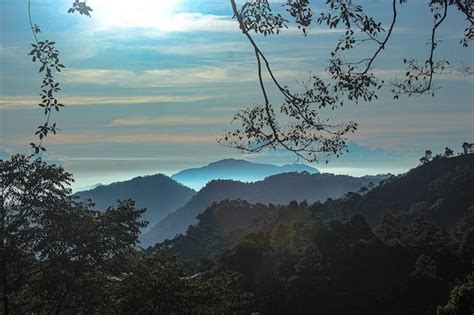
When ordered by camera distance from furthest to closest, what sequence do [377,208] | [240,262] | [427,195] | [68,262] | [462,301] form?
[377,208] → [427,195] → [240,262] → [462,301] → [68,262]

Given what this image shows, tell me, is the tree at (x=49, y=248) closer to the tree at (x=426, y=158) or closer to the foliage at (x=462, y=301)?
the foliage at (x=462, y=301)

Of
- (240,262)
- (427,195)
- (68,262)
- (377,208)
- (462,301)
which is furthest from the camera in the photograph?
(377,208)

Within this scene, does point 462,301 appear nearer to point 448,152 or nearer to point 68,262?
point 68,262

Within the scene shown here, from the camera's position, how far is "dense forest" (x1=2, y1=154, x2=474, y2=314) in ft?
45.7

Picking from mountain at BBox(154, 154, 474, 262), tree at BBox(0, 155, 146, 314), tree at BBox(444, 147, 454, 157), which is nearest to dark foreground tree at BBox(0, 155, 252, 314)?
tree at BBox(0, 155, 146, 314)

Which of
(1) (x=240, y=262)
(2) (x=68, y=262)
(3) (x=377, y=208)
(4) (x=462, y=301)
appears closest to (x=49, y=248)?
(2) (x=68, y=262)

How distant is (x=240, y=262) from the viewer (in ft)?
114

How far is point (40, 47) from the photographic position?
4910mm

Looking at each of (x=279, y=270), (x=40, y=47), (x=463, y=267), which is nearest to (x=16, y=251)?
(x=40, y=47)

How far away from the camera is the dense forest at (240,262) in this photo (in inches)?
548

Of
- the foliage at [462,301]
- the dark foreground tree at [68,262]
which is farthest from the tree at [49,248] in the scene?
the foliage at [462,301]

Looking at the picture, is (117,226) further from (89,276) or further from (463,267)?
(463,267)

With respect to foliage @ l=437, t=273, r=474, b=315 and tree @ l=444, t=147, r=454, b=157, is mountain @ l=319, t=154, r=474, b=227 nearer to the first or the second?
tree @ l=444, t=147, r=454, b=157

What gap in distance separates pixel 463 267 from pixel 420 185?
48.0 meters
